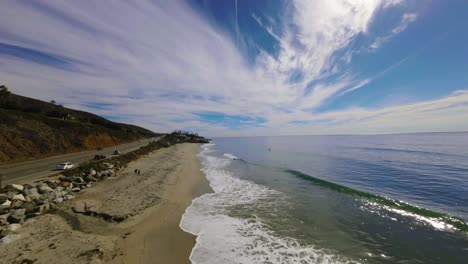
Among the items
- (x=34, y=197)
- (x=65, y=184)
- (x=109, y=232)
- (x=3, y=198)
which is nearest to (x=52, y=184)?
(x=65, y=184)

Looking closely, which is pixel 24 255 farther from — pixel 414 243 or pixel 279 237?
pixel 414 243

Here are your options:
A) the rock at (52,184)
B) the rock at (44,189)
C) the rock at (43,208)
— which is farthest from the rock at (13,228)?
the rock at (52,184)

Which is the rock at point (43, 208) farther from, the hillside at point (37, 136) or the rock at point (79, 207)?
the hillside at point (37, 136)

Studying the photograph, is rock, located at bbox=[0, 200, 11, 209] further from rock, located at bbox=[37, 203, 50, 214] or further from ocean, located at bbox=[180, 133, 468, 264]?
ocean, located at bbox=[180, 133, 468, 264]

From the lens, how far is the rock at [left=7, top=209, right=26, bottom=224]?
10.9 meters

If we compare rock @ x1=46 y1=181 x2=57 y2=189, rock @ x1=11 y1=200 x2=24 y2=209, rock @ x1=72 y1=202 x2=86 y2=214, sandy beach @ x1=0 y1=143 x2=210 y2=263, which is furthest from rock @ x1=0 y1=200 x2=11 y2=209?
rock @ x1=46 y1=181 x2=57 y2=189

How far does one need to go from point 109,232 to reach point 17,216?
519 cm

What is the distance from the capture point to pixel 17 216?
11094 mm

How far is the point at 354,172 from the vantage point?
2900cm

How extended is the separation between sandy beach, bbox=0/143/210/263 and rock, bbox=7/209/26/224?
43 cm

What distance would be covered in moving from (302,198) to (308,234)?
Answer: 6.59m

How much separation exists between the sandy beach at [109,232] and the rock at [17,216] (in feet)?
1.40

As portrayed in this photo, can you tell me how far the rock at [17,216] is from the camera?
10.9 metres

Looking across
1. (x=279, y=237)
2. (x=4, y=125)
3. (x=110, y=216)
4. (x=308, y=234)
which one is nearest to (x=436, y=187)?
(x=308, y=234)
